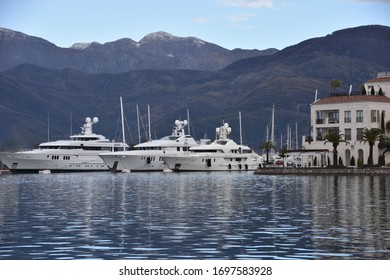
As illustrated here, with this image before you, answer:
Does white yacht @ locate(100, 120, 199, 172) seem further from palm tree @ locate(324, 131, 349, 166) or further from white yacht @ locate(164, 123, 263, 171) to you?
palm tree @ locate(324, 131, 349, 166)

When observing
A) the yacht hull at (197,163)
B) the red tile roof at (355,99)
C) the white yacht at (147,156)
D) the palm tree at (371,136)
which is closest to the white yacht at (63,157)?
the white yacht at (147,156)

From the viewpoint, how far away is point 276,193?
230 ft

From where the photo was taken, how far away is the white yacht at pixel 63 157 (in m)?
151

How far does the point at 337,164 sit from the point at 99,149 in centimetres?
5611

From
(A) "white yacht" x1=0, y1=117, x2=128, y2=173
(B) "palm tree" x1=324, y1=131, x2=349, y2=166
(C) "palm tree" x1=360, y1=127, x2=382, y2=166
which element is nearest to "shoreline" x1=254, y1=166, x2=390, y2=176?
(B) "palm tree" x1=324, y1=131, x2=349, y2=166

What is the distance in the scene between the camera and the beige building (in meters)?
116

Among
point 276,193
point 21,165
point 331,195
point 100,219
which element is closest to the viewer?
point 100,219

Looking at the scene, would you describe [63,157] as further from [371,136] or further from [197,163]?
[371,136]

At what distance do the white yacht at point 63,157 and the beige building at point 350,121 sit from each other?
154 feet

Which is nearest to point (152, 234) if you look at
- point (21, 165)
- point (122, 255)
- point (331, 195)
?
point (122, 255)

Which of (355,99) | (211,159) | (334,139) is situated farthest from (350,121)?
(211,159)

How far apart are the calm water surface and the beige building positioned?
51875 millimetres

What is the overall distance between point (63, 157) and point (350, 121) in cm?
5558
